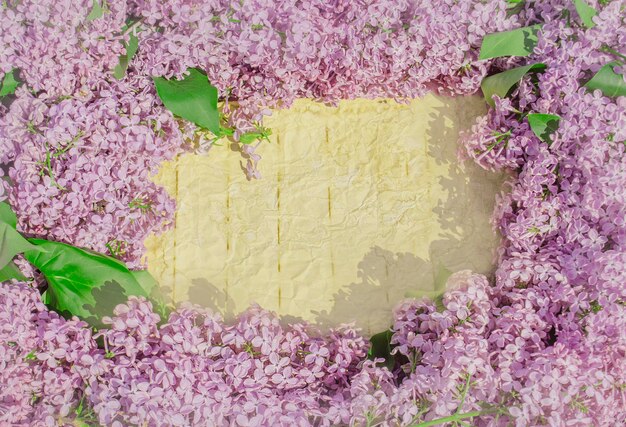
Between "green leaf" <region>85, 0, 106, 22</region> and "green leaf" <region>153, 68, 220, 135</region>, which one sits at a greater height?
"green leaf" <region>85, 0, 106, 22</region>

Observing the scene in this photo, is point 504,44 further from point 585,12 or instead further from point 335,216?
point 335,216

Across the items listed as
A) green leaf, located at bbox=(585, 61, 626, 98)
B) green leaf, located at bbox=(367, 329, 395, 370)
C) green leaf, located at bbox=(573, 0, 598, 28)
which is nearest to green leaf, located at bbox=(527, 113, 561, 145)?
green leaf, located at bbox=(585, 61, 626, 98)

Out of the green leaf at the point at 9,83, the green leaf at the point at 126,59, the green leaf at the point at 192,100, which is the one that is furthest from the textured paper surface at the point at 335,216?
the green leaf at the point at 9,83

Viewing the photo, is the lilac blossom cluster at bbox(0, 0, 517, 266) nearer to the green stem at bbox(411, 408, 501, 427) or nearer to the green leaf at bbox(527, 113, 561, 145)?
the green leaf at bbox(527, 113, 561, 145)

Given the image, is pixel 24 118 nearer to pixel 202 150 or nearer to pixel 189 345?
pixel 202 150

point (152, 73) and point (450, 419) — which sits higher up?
point (152, 73)

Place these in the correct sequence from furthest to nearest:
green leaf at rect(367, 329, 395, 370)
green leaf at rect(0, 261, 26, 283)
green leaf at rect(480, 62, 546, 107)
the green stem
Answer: green leaf at rect(480, 62, 546, 107), green leaf at rect(367, 329, 395, 370), green leaf at rect(0, 261, 26, 283), the green stem

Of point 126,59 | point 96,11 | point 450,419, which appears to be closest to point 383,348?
point 450,419
